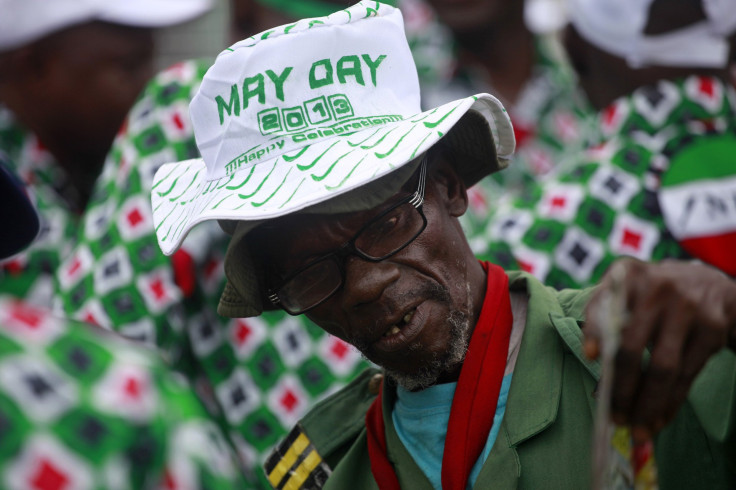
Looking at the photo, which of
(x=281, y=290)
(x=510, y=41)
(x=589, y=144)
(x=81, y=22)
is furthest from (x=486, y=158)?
(x=510, y=41)

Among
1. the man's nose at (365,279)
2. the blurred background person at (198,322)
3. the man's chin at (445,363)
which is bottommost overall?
the blurred background person at (198,322)

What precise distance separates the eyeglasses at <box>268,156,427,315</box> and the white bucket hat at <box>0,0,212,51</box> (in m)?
2.54

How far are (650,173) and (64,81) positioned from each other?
8.28ft

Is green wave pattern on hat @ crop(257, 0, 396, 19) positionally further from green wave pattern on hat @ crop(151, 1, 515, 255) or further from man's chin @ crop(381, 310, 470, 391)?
man's chin @ crop(381, 310, 470, 391)

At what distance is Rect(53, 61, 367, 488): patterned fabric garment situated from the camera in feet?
11.5

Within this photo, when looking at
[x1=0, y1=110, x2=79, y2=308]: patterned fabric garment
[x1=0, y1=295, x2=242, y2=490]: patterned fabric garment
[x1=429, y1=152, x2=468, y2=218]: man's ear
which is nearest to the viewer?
[x1=0, y1=295, x2=242, y2=490]: patterned fabric garment

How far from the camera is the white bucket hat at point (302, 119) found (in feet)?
6.70

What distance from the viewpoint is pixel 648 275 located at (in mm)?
1609

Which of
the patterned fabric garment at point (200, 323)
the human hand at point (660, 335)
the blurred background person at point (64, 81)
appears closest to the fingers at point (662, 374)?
the human hand at point (660, 335)

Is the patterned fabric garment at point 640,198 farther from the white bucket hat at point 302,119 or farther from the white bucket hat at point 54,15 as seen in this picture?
the white bucket hat at point 54,15

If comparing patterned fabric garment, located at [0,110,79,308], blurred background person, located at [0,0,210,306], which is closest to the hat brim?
patterned fabric garment, located at [0,110,79,308]

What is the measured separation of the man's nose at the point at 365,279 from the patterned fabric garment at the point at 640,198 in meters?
1.46

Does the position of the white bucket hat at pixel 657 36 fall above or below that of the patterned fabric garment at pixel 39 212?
above

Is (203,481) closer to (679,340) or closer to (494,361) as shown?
(679,340)
